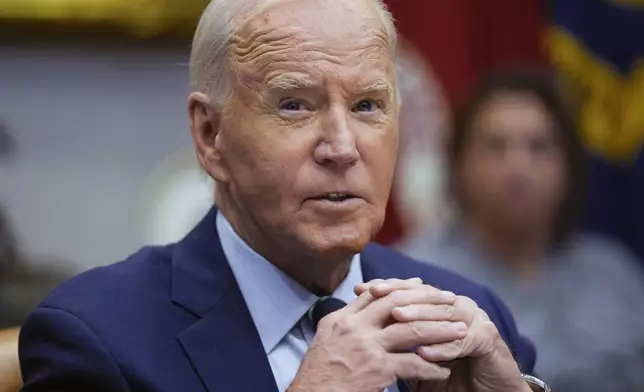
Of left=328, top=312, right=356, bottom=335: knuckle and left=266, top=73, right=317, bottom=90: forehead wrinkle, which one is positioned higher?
left=266, top=73, right=317, bottom=90: forehead wrinkle

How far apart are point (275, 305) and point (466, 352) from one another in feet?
1.11

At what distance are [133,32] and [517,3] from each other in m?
1.12

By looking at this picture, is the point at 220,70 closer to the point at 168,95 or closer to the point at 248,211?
the point at 248,211

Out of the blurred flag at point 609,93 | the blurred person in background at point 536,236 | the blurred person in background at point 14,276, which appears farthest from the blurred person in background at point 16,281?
the blurred flag at point 609,93

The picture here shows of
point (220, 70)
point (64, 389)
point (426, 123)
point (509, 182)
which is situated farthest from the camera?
point (426, 123)

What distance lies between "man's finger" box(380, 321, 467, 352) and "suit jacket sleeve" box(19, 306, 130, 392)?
1.25 ft

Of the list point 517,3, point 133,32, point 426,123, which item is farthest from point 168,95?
point 517,3

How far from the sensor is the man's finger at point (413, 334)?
1.88 meters

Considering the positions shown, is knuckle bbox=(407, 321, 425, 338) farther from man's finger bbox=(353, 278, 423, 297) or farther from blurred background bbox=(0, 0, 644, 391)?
blurred background bbox=(0, 0, 644, 391)

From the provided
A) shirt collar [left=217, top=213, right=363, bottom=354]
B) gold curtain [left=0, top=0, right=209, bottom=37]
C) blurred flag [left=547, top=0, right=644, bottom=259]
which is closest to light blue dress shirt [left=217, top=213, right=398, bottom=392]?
shirt collar [left=217, top=213, right=363, bottom=354]

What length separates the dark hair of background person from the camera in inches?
138

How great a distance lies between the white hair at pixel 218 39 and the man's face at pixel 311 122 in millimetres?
23

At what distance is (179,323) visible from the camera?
2047 mm

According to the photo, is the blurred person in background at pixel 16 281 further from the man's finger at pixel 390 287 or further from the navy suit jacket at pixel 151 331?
the man's finger at pixel 390 287
